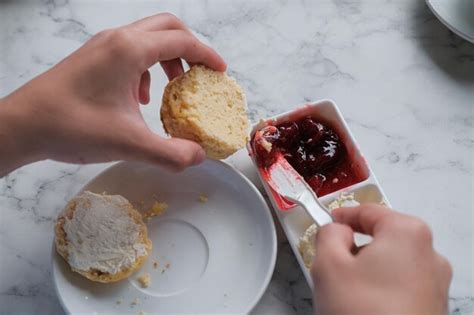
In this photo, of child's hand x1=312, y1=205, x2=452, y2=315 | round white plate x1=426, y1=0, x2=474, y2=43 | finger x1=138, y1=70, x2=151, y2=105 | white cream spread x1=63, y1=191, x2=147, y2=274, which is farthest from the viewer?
round white plate x1=426, y1=0, x2=474, y2=43

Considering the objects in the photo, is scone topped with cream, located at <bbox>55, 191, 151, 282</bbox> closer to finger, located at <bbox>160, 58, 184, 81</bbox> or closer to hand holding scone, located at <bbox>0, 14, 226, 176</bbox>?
hand holding scone, located at <bbox>0, 14, 226, 176</bbox>

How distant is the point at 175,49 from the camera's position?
143 centimetres

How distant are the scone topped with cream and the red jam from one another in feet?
1.25

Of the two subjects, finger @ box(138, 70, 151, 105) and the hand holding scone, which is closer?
the hand holding scone

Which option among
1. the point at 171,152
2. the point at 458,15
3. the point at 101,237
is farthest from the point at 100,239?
the point at 458,15

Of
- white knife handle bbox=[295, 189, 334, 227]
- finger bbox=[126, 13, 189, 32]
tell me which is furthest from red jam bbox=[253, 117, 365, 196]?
finger bbox=[126, 13, 189, 32]

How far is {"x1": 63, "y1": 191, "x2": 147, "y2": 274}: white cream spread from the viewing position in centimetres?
145

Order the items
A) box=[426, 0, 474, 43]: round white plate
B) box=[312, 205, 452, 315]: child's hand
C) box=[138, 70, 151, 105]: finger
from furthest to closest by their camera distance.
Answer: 1. box=[426, 0, 474, 43]: round white plate
2. box=[138, 70, 151, 105]: finger
3. box=[312, 205, 452, 315]: child's hand

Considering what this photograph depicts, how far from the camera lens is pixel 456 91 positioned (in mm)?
1870

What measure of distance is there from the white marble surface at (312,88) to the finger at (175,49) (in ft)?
1.08

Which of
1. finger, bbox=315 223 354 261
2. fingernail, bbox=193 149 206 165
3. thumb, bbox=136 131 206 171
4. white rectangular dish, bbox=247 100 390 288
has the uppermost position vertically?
thumb, bbox=136 131 206 171

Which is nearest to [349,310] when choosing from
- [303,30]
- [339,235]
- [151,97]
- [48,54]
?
[339,235]

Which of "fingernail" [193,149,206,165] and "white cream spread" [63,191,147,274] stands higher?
"fingernail" [193,149,206,165]

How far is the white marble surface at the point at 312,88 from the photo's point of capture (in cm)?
163
